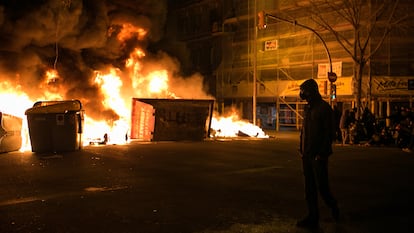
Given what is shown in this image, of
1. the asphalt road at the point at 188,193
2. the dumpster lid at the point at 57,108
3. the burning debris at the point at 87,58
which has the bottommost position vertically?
the asphalt road at the point at 188,193

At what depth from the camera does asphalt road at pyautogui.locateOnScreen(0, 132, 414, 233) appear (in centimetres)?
604

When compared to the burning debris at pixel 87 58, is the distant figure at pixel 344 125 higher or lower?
lower

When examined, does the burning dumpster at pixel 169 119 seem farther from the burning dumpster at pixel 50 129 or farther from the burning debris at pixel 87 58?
the burning dumpster at pixel 50 129

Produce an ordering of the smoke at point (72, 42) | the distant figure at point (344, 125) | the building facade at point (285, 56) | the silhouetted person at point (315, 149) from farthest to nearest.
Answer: the building facade at point (285, 56) → the distant figure at point (344, 125) → the smoke at point (72, 42) → the silhouetted person at point (315, 149)

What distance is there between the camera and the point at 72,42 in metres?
19.5

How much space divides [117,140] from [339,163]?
10.1 metres

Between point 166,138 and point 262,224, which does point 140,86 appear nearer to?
point 166,138

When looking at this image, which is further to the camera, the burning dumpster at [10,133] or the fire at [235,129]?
the fire at [235,129]

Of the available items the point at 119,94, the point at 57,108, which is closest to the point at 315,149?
the point at 57,108

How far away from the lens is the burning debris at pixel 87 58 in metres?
18.0

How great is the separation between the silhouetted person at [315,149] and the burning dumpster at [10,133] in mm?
10523

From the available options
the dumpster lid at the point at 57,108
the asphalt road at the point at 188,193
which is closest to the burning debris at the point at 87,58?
A: the dumpster lid at the point at 57,108

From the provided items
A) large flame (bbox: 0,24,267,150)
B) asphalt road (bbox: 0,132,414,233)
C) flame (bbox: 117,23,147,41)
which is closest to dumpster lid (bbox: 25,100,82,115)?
asphalt road (bbox: 0,132,414,233)

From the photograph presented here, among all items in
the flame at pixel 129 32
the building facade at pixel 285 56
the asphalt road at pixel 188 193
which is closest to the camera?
the asphalt road at pixel 188 193
